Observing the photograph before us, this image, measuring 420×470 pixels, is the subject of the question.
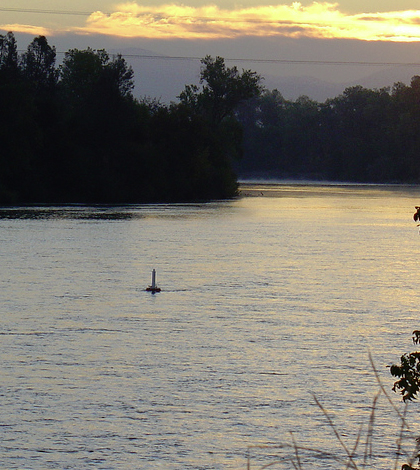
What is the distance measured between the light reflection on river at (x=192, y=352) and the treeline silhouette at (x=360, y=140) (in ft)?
450

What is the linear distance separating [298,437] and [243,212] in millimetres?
53409

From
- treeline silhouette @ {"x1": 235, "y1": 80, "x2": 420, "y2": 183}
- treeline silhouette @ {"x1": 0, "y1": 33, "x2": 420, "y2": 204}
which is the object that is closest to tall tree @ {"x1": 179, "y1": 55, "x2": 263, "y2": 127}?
treeline silhouette @ {"x1": 0, "y1": 33, "x2": 420, "y2": 204}

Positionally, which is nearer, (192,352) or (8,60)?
(192,352)

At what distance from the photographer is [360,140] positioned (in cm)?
17800

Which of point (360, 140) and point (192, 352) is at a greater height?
point (360, 140)

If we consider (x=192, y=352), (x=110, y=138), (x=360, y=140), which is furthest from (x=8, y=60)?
(x=360, y=140)

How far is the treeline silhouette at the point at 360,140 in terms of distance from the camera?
16812 centimetres

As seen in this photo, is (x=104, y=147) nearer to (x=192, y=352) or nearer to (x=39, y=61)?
(x=39, y=61)

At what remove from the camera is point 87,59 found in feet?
435

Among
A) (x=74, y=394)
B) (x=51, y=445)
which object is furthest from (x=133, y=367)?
(x=51, y=445)

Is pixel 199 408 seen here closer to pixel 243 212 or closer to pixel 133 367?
pixel 133 367

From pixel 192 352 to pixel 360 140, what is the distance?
16645cm

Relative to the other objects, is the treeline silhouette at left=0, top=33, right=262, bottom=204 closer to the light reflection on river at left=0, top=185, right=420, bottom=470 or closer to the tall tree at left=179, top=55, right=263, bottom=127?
the tall tree at left=179, top=55, right=263, bottom=127

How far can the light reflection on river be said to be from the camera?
407 inches
